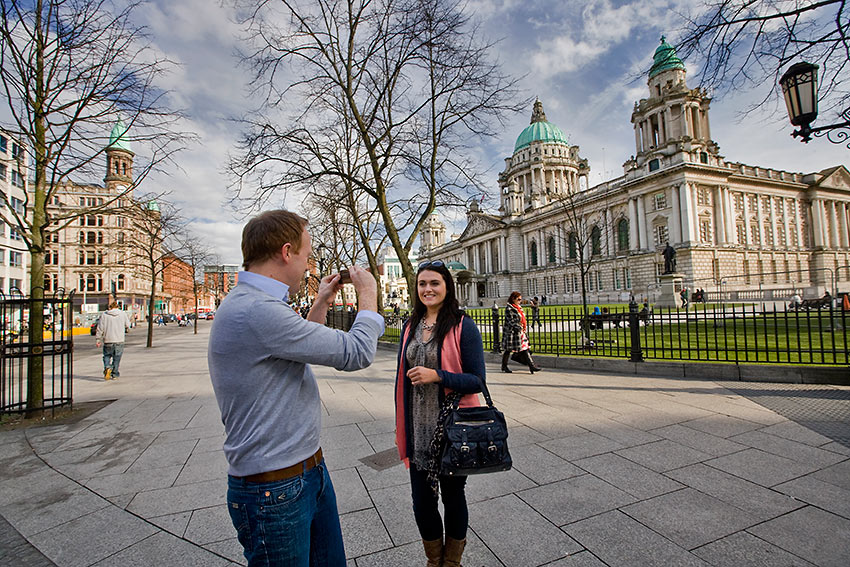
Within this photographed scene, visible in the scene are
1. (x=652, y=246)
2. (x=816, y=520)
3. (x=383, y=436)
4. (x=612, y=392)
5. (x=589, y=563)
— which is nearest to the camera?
(x=589, y=563)

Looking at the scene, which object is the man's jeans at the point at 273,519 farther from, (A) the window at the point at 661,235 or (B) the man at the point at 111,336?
(A) the window at the point at 661,235

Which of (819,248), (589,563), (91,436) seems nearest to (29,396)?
(91,436)

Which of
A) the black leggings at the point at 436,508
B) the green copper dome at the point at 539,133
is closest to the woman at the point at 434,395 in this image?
the black leggings at the point at 436,508

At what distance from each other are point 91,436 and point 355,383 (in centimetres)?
451

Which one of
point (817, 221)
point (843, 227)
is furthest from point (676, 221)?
point (843, 227)

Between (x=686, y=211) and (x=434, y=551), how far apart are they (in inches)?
2233

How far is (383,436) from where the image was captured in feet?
17.2

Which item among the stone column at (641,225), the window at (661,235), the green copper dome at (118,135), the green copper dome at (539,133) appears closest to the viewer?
the green copper dome at (118,135)

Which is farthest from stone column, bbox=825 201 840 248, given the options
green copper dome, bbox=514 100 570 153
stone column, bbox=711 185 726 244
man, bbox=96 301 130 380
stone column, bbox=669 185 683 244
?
man, bbox=96 301 130 380

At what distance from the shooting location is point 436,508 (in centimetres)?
241

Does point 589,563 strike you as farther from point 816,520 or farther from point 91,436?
point 91,436

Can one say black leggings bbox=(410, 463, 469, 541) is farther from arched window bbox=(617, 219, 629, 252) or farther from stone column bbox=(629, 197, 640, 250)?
arched window bbox=(617, 219, 629, 252)

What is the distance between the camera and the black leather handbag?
214 centimetres

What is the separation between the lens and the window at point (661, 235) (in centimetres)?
5184
